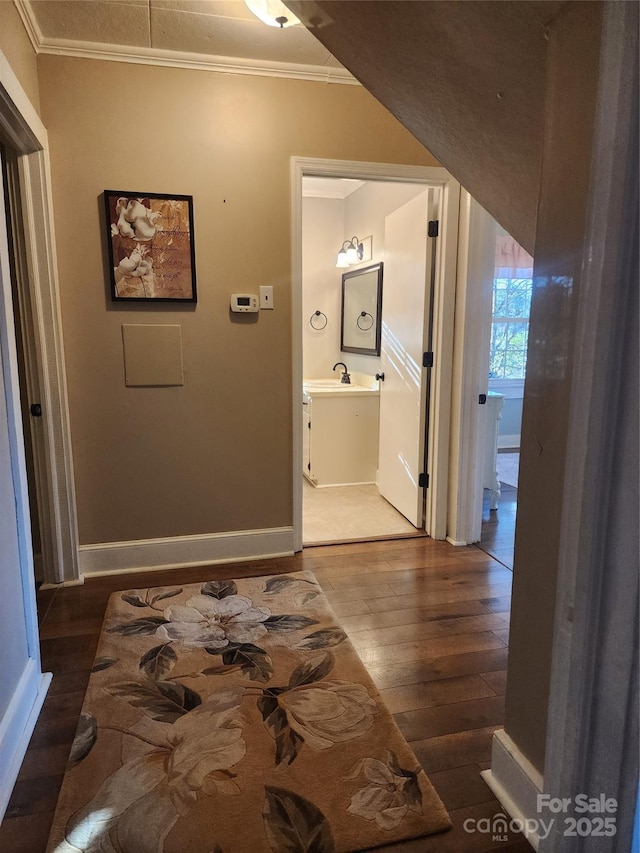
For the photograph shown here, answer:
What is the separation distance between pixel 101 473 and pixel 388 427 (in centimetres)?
194

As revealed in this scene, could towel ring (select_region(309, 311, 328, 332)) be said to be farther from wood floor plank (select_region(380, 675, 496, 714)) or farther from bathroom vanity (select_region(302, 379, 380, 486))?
wood floor plank (select_region(380, 675, 496, 714))

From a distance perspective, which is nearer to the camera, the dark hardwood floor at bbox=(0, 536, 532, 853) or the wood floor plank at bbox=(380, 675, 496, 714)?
the dark hardwood floor at bbox=(0, 536, 532, 853)

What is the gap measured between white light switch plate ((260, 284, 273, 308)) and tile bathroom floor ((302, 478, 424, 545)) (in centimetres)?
138

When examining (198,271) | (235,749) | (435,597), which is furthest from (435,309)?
(235,749)

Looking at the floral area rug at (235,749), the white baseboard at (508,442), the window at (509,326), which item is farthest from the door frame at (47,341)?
the white baseboard at (508,442)

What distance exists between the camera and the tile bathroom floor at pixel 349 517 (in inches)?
124

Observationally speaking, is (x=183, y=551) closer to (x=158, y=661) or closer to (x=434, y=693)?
(x=158, y=661)

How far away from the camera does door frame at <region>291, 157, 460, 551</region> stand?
260cm

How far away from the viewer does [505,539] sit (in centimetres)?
312

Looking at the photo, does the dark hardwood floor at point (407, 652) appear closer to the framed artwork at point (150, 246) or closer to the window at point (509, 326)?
the framed artwork at point (150, 246)

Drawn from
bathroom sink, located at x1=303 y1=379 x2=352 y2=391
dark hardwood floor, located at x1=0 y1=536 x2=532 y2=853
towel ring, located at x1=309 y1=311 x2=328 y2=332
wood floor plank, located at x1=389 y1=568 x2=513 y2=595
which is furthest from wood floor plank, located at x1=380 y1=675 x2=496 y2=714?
towel ring, located at x1=309 y1=311 x2=328 y2=332

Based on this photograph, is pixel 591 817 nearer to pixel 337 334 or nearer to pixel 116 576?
pixel 116 576

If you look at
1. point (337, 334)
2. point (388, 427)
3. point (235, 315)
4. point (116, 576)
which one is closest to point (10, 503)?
point (116, 576)

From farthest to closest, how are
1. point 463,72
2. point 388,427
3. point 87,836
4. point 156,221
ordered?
point 388,427 → point 156,221 → point 87,836 → point 463,72
